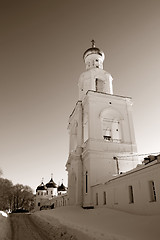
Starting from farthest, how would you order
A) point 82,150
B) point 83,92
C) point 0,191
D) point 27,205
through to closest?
1. point 27,205
2. point 0,191
3. point 83,92
4. point 82,150

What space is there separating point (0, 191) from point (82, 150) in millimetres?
29941

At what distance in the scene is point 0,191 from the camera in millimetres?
44750

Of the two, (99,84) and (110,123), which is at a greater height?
(99,84)

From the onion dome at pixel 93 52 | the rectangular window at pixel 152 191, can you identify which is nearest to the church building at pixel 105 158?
the rectangular window at pixel 152 191

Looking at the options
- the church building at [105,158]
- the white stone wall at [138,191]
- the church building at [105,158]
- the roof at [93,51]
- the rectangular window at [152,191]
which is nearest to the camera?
the white stone wall at [138,191]

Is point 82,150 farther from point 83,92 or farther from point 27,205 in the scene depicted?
point 27,205

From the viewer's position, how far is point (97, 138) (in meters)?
23.0

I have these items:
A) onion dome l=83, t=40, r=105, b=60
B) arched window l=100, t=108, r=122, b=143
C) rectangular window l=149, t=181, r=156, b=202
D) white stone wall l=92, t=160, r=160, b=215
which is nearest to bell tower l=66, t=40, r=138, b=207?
arched window l=100, t=108, r=122, b=143

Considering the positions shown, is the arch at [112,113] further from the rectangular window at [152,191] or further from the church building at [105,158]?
the rectangular window at [152,191]

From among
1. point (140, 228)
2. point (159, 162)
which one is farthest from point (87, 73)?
point (140, 228)

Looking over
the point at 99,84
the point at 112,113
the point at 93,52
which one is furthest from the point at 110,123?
the point at 93,52

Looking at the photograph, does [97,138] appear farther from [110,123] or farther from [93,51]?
[93,51]

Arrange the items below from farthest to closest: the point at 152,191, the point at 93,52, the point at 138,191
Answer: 1. the point at 93,52
2. the point at 138,191
3. the point at 152,191

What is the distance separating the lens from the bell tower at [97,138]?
21734 millimetres
